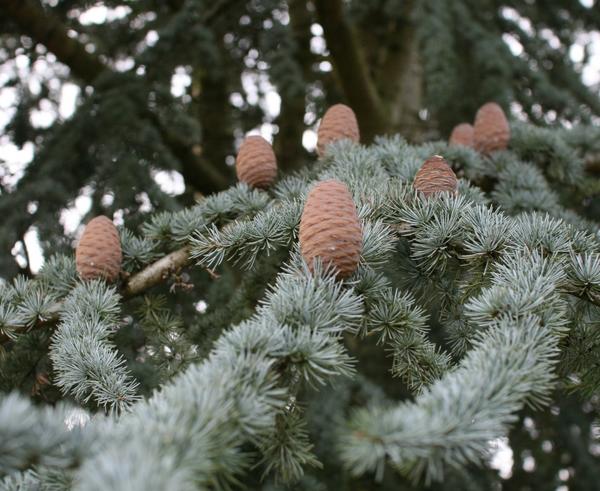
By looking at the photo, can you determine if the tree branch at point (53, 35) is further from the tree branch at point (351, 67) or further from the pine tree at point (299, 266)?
the tree branch at point (351, 67)

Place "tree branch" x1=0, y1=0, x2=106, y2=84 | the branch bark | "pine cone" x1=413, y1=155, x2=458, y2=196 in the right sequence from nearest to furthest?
"pine cone" x1=413, y1=155, x2=458, y2=196 < the branch bark < "tree branch" x1=0, y1=0, x2=106, y2=84

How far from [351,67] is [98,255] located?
156 centimetres

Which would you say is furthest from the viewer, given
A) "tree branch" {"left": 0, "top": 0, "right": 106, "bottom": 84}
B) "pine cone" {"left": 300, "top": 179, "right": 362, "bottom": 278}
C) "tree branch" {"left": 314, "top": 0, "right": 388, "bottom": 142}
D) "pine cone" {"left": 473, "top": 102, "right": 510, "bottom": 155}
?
"tree branch" {"left": 314, "top": 0, "right": 388, "bottom": 142}

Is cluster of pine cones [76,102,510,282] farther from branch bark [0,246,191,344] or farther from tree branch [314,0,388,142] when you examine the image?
tree branch [314,0,388,142]

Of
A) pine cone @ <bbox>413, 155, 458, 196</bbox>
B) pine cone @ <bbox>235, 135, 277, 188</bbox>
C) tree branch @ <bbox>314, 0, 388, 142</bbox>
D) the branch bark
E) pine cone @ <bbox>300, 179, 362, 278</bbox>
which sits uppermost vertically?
pine cone @ <bbox>300, 179, 362, 278</bbox>

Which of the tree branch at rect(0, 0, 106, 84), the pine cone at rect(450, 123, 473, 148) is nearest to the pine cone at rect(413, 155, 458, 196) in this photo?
the pine cone at rect(450, 123, 473, 148)

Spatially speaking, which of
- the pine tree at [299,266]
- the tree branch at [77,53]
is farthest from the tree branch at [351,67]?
the tree branch at [77,53]

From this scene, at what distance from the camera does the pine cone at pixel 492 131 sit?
1610 millimetres

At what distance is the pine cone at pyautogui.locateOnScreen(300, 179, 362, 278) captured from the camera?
82 cm

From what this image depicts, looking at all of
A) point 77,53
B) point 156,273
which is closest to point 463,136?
point 156,273

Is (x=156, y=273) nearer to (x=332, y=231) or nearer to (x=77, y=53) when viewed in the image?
(x=332, y=231)

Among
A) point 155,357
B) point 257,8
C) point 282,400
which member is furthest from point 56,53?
point 282,400

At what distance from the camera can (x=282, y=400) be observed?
67 centimetres

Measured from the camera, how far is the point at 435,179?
3.37 feet
